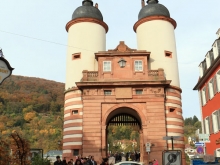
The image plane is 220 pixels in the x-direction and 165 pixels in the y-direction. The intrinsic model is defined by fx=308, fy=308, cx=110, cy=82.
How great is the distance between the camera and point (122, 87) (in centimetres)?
2931

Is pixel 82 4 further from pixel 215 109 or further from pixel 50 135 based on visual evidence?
pixel 50 135

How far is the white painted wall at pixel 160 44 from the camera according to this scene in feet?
106

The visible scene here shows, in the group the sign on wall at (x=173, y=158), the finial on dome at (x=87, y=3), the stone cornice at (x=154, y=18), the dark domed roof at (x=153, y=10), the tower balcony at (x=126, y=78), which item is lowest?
the sign on wall at (x=173, y=158)

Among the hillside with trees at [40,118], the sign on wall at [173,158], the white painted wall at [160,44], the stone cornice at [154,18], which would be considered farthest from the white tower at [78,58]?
the hillside with trees at [40,118]

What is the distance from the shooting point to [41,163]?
20.1 m

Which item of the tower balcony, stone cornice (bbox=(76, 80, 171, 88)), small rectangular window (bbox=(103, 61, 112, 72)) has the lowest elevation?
stone cornice (bbox=(76, 80, 171, 88))

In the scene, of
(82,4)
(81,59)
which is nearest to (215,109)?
(81,59)

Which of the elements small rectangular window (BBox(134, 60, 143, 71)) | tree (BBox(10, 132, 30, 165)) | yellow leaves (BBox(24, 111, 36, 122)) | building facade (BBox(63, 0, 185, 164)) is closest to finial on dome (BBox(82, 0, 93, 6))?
building facade (BBox(63, 0, 185, 164))

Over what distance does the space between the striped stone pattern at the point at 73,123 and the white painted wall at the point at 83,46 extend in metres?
1.57

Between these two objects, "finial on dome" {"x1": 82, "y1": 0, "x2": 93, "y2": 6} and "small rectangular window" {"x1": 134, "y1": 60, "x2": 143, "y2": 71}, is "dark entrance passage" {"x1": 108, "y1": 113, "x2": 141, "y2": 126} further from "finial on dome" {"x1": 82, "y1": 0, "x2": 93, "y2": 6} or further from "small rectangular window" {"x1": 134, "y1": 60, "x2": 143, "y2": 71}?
"finial on dome" {"x1": 82, "y1": 0, "x2": 93, "y2": 6}

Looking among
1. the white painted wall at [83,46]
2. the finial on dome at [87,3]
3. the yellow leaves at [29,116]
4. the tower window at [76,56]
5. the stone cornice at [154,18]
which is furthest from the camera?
the yellow leaves at [29,116]

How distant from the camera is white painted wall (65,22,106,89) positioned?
32.4m

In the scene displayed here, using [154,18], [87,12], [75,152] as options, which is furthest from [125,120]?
[87,12]

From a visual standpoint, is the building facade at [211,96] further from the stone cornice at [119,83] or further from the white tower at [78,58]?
the white tower at [78,58]
